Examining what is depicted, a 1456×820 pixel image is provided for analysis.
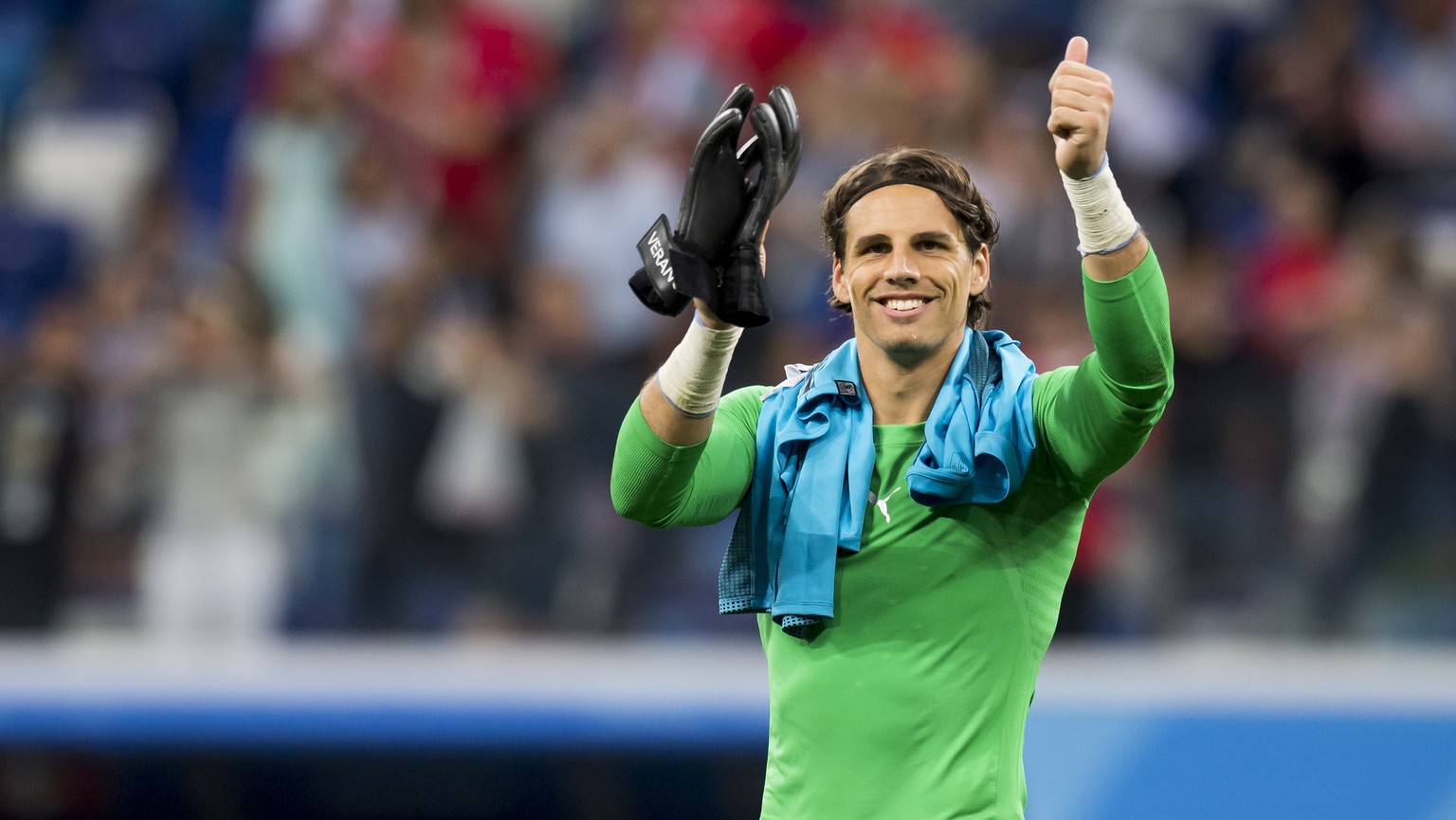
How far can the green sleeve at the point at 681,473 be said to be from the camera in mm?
2873

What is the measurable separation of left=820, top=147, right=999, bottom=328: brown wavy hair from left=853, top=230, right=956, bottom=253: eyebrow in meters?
0.05

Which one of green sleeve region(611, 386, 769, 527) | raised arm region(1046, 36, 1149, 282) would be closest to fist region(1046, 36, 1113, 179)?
raised arm region(1046, 36, 1149, 282)

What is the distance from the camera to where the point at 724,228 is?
2.78 metres

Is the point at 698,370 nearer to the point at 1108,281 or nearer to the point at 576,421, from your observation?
the point at 1108,281

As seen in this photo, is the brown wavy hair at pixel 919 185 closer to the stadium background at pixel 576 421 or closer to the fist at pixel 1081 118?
the fist at pixel 1081 118

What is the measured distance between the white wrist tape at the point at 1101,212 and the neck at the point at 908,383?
0.39 m

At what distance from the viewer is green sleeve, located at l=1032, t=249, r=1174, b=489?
2686 mm

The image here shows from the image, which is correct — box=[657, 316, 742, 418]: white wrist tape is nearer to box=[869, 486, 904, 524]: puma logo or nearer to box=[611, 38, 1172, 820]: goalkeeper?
box=[611, 38, 1172, 820]: goalkeeper

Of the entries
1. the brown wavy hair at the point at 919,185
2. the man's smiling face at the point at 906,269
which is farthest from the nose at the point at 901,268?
the brown wavy hair at the point at 919,185

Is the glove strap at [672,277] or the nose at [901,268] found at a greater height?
the nose at [901,268]

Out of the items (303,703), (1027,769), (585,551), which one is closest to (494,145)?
(585,551)

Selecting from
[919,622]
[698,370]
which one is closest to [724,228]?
[698,370]

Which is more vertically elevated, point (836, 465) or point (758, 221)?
point (758, 221)

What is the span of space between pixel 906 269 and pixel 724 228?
0.31m
